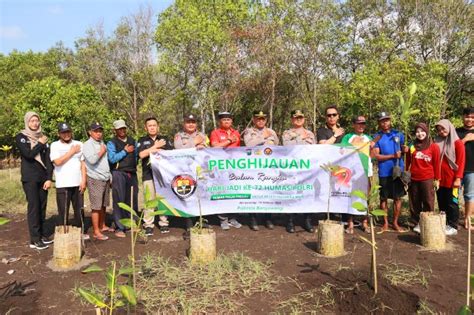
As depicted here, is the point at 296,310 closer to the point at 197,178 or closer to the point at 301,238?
the point at 301,238

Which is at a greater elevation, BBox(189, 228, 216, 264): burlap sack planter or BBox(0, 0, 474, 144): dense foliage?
BBox(0, 0, 474, 144): dense foliage

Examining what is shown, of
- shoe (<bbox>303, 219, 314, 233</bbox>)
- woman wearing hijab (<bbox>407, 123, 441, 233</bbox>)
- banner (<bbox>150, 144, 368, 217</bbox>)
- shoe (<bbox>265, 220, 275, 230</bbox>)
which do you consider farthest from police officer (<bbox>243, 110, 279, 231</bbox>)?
woman wearing hijab (<bbox>407, 123, 441, 233</bbox>)

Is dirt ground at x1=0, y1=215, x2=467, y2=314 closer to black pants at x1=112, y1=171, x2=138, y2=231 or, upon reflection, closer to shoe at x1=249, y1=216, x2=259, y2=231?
shoe at x1=249, y1=216, x2=259, y2=231

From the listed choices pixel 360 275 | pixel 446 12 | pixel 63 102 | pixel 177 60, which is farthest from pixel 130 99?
pixel 360 275

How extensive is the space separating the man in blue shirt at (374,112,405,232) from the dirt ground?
2.10 ft

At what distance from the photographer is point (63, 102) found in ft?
73.1

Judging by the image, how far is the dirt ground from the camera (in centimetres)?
364

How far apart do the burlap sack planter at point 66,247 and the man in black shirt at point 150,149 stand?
1.32 meters

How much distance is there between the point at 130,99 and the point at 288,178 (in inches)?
964

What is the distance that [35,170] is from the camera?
5.28 meters

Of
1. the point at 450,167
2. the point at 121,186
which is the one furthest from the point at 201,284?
the point at 450,167

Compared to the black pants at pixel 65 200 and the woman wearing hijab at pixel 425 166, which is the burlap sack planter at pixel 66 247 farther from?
the woman wearing hijab at pixel 425 166

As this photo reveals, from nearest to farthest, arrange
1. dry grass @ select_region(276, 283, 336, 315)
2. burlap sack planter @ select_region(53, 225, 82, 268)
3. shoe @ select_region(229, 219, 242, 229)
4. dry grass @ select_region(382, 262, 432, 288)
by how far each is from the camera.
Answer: dry grass @ select_region(276, 283, 336, 315)
dry grass @ select_region(382, 262, 432, 288)
burlap sack planter @ select_region(53, 225, 82, 268)
shoe @ select_region(229, 219, 242, 229)

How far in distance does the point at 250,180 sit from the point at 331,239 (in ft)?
5.75
